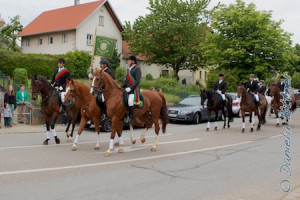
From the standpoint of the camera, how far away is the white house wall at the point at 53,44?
1758 inches

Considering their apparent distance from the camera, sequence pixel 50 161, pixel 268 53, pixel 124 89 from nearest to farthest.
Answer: pixel 50 161 → pixel 124 89 → pixel 268 53

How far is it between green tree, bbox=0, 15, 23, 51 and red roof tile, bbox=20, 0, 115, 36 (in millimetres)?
1009

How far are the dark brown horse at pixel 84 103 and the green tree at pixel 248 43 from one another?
25.4 m

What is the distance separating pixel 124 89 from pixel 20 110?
31.6ft

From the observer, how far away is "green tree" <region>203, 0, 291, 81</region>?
114ft

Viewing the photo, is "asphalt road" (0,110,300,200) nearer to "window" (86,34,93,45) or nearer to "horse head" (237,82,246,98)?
"horse head" (237,82,246,98)

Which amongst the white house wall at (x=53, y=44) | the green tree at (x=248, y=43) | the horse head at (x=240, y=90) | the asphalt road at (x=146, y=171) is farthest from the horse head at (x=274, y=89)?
the white house wall at (x=53, y=44)

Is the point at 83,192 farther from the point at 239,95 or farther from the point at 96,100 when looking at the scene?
the point at 239,95

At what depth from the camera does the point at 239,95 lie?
639 inches

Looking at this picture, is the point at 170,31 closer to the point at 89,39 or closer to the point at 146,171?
the point at 89,39

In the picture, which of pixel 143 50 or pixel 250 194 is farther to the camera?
pixel 143 50

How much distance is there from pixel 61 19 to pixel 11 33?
8141mm

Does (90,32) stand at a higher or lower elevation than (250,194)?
higher

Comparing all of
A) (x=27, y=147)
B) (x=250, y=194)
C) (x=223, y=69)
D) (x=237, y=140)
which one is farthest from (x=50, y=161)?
(x=223, y=69)
